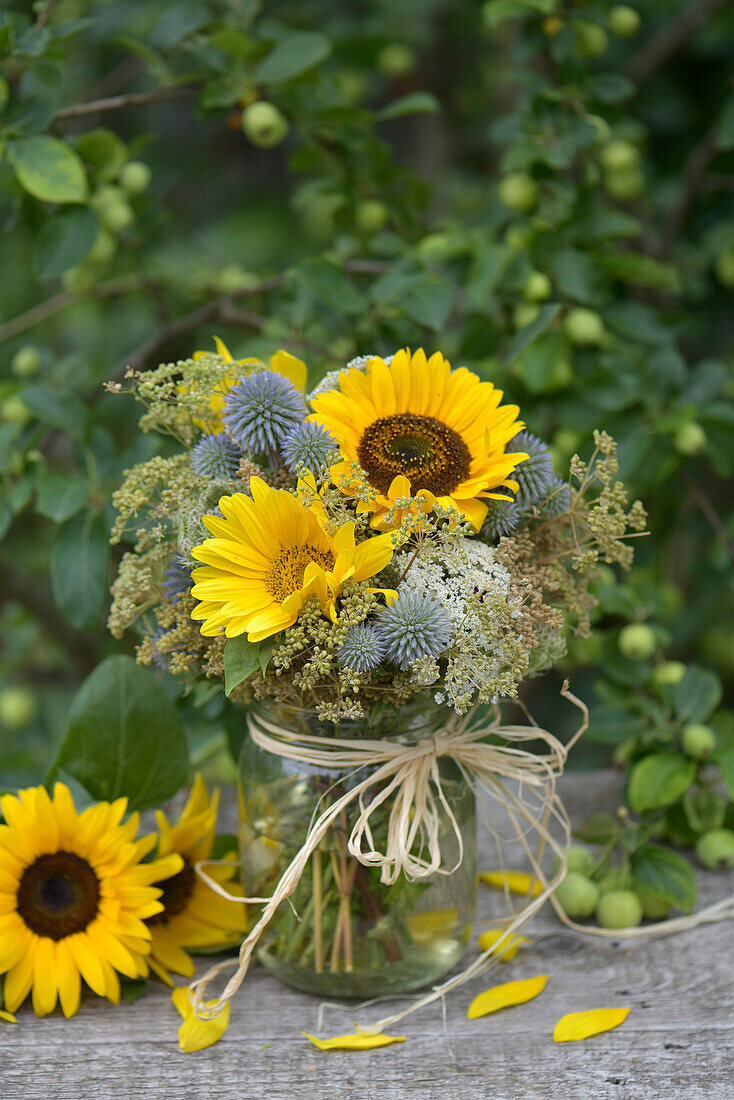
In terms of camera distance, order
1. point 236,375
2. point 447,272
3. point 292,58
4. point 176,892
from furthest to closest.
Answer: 1. point 447,272
2. point 292,58
3. point 176,892
4. point 236,375

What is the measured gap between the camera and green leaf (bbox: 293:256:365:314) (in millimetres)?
1015

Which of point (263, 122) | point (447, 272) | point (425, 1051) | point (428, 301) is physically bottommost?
point (425, 1051)

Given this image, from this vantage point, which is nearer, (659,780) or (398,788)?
(398,788)

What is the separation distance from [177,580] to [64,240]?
0.49 metres

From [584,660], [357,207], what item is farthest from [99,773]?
[357,207]

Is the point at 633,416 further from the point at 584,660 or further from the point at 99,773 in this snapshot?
the point at 99,773

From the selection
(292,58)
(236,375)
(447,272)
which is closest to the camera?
(236,375)

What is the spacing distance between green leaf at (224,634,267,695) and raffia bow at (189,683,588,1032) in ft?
0.39

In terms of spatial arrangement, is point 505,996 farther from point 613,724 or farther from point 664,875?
point 613,724

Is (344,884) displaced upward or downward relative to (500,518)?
downward

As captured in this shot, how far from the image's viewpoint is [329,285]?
103 cm

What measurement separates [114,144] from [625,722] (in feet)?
2.67

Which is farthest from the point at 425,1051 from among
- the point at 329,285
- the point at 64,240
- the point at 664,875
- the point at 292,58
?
the point at 292,58

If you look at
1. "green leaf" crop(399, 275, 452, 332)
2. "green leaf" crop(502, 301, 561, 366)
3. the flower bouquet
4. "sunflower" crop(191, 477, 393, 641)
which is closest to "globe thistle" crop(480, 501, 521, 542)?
the flower bouquet
